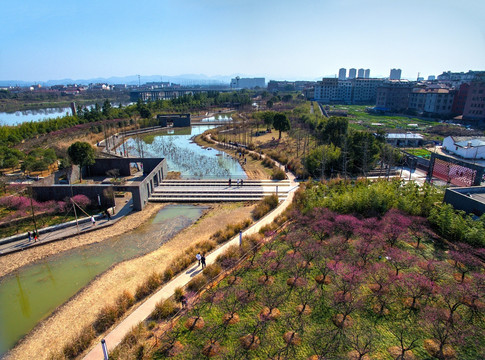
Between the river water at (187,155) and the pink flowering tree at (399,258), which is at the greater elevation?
the pink flowering tree at (399,258)

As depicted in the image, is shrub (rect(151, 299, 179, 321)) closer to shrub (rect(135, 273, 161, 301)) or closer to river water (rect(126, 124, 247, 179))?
shrub (rect(135, 273, 161, 301))

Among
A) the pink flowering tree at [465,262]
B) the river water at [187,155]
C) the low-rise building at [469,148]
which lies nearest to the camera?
the pink flowering tree at [465,262]

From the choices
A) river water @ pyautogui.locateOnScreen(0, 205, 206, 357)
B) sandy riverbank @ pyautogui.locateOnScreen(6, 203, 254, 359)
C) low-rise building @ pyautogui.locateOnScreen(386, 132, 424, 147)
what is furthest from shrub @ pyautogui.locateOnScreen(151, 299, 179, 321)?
low-rise building @ pyautogui.locateOnScreen(386, 132, 424, 147)

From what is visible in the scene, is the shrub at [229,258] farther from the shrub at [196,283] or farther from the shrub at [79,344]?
the shrub at [79,344]

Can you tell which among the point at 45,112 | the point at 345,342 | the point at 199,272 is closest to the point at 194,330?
the point at 199,272

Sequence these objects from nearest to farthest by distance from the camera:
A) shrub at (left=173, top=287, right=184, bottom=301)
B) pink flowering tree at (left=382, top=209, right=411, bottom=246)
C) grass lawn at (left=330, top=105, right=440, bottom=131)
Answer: shrub at (left=173, top=287, right=184, bottom=301), pink flowering tree at (left=382, top=209, right=411, bottom=246), grass lawn at (left=330, top=105, right=440, bottom=131)

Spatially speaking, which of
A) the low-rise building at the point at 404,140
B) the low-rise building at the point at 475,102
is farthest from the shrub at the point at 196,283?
the low-rise building at the point at 475,102

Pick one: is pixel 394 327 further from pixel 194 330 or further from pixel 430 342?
pixel 194 330

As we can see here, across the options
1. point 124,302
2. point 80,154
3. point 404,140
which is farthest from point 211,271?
point 404,140
